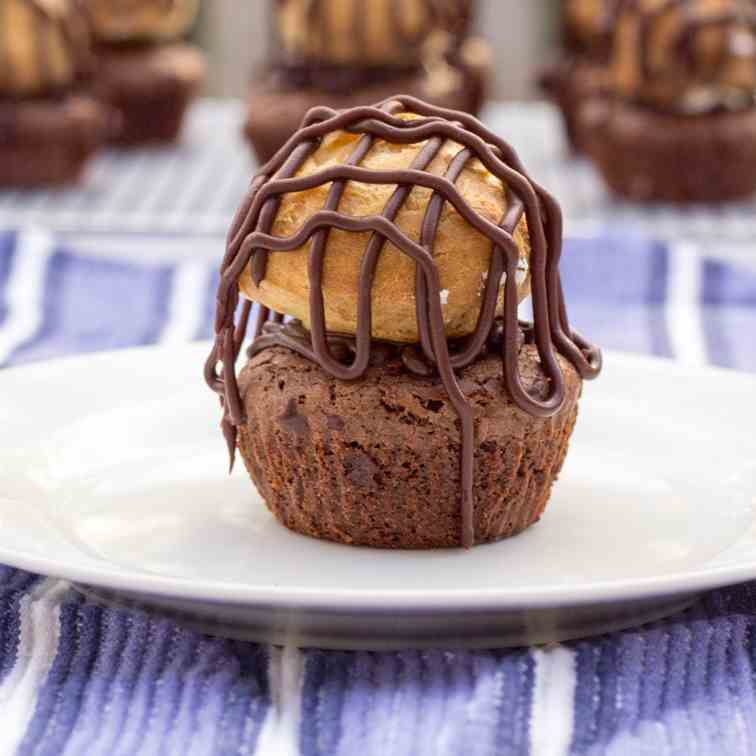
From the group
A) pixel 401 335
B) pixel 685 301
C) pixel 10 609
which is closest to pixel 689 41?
pixel 685 301

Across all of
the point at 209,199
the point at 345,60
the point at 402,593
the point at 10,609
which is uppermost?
the point at 402,593

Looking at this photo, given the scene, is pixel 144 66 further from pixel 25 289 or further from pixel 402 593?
pixel 402 593

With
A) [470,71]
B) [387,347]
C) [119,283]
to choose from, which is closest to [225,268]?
[387,347]

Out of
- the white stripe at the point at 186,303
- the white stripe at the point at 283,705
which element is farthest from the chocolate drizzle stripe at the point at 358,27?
the white stripe at the point at 283,705

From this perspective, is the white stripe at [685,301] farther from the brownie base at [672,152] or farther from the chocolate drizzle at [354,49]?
the chocolate drizzle at [354,49]

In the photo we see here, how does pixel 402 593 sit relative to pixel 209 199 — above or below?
above

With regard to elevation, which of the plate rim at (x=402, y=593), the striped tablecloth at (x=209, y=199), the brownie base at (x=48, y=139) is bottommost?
the striped tablecloth at (x=209, y=199)

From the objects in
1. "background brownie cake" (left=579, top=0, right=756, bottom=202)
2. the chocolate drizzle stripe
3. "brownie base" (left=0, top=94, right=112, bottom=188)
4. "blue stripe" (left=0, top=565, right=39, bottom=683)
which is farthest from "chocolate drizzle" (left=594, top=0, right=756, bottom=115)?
"blue stripe" (left=0, top=565, right=39, bottom=683)

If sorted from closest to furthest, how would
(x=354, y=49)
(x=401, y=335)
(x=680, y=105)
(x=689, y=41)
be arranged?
(x=401, y=335) < (x=689, y=41) < (x=680, y=105) < (x=354, y=49)
